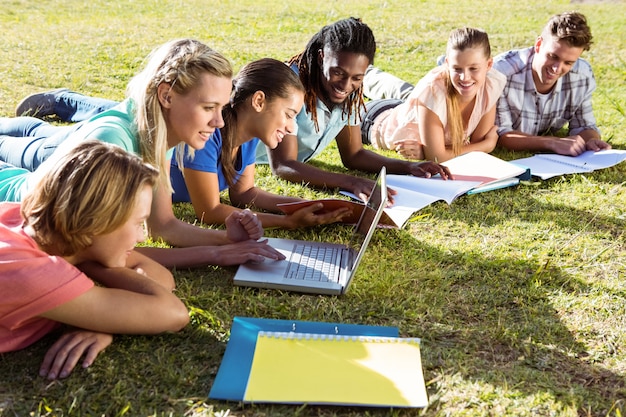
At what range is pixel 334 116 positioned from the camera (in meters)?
4.47

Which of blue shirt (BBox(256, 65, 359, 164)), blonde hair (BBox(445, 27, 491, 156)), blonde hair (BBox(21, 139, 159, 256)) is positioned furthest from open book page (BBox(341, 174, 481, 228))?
blonde hair (BBox(21, 139, 159, 256))

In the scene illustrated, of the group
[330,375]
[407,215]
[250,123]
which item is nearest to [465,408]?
[330,375]

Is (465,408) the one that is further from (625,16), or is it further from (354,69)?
(625,16)

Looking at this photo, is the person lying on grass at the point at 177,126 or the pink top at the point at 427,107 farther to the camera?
the pink top at the point at 427,107

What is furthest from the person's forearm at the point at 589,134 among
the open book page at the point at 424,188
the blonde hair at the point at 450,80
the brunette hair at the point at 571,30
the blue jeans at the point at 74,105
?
the blue jeans at the point at 74,105

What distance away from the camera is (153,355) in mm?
2400

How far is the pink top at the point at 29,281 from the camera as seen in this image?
2.12 m

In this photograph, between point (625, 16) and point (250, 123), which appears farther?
point (625, 16)

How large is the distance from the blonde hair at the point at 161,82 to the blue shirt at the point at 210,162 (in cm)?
38

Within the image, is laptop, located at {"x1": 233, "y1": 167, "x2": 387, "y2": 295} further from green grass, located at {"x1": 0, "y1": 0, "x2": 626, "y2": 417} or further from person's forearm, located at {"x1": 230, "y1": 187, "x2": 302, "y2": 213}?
person's forearm, located at {"x1": 230, "y1": 187, "x2": 302, "y2": 213}

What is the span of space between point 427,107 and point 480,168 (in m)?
0.59

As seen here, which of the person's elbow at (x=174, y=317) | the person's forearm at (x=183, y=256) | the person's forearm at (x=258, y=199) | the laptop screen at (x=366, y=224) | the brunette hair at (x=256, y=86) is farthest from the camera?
the person's forearm at (x=258, y=199)

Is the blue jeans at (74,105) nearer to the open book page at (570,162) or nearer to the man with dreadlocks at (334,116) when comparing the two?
the man with dreadlocks at (334,116)

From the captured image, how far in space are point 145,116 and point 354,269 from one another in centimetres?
106
